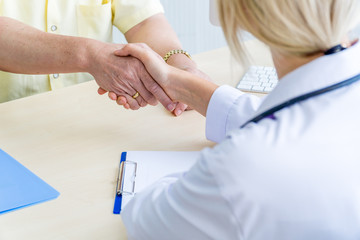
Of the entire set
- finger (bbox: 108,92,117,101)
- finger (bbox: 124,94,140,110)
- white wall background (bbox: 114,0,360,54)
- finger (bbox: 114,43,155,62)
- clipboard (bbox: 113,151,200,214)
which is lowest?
white wall background (bbox: 114,0,360,54)

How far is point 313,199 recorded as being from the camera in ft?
1.92

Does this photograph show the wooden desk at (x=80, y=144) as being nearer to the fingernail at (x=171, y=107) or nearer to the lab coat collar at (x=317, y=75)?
the fingernail at (x=171, y=107)

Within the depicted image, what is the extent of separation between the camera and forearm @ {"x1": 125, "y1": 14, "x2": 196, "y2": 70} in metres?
1.52

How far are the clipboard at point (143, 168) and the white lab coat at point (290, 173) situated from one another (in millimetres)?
284

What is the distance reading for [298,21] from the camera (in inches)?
24.5

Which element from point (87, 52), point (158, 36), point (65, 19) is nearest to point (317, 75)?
point (87, 52)

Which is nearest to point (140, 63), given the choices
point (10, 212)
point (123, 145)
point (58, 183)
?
point (123, 145)

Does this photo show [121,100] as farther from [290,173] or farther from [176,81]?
[290,173]

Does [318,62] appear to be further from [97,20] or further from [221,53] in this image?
[97,20]

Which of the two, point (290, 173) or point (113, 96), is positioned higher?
point (290, 173)

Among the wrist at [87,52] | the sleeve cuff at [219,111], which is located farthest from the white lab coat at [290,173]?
the wrist at [87,52]

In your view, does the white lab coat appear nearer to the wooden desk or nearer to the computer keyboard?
the wooden desk

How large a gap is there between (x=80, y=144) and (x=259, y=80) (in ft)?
1.76

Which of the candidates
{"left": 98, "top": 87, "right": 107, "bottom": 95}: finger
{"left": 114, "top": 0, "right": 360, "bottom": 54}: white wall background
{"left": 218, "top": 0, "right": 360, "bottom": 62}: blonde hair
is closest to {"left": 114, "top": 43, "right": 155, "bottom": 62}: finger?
{"left": 98, "top": 87, "right": 107, "bottom": 95}: finger
